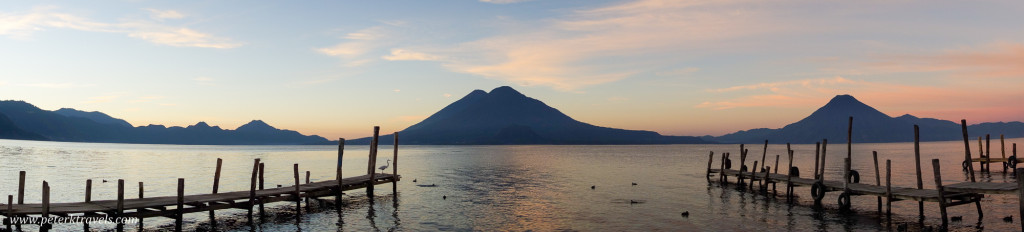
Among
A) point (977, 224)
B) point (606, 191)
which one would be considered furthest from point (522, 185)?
point (977, 224)

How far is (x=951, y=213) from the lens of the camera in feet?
98.7

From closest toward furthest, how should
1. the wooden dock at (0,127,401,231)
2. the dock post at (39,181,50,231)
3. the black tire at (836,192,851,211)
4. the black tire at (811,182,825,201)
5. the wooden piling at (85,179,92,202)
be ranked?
the dock post at (39,181,50,231), the wooden dock at (0,127,401,231), the wooden piling at (85,179,92,202), the black tire at (836,192,851,211), the black tire at (811,182,825,201)

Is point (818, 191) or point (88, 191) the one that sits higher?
point (88, 191)

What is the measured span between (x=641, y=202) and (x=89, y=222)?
2985cm

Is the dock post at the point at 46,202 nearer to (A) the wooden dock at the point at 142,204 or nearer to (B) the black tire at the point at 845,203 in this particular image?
(A) the wooden dock at the point at 142,204

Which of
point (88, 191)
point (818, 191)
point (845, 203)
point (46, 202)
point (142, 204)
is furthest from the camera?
point (818, 191)

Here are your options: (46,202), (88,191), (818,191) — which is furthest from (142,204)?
(818,191)

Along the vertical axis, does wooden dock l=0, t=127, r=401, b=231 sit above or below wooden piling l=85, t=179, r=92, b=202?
below

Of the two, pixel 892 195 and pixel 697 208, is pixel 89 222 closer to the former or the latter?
pixel 697 208

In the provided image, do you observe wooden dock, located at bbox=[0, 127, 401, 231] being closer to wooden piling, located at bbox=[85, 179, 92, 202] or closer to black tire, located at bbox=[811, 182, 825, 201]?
wooden piling, located at bbox=[85, 179, 92, 202]

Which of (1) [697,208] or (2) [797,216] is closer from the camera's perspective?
(2) [797,216]

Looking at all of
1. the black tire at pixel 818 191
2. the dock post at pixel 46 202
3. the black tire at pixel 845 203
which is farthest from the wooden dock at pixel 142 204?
the black tire at pixel 845 203

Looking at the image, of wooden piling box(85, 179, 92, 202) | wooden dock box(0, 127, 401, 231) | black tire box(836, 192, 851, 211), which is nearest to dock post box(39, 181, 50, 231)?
wooden dock box(0, 127, 401, 231)

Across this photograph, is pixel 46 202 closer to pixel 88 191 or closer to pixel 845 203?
pixel 88 191
